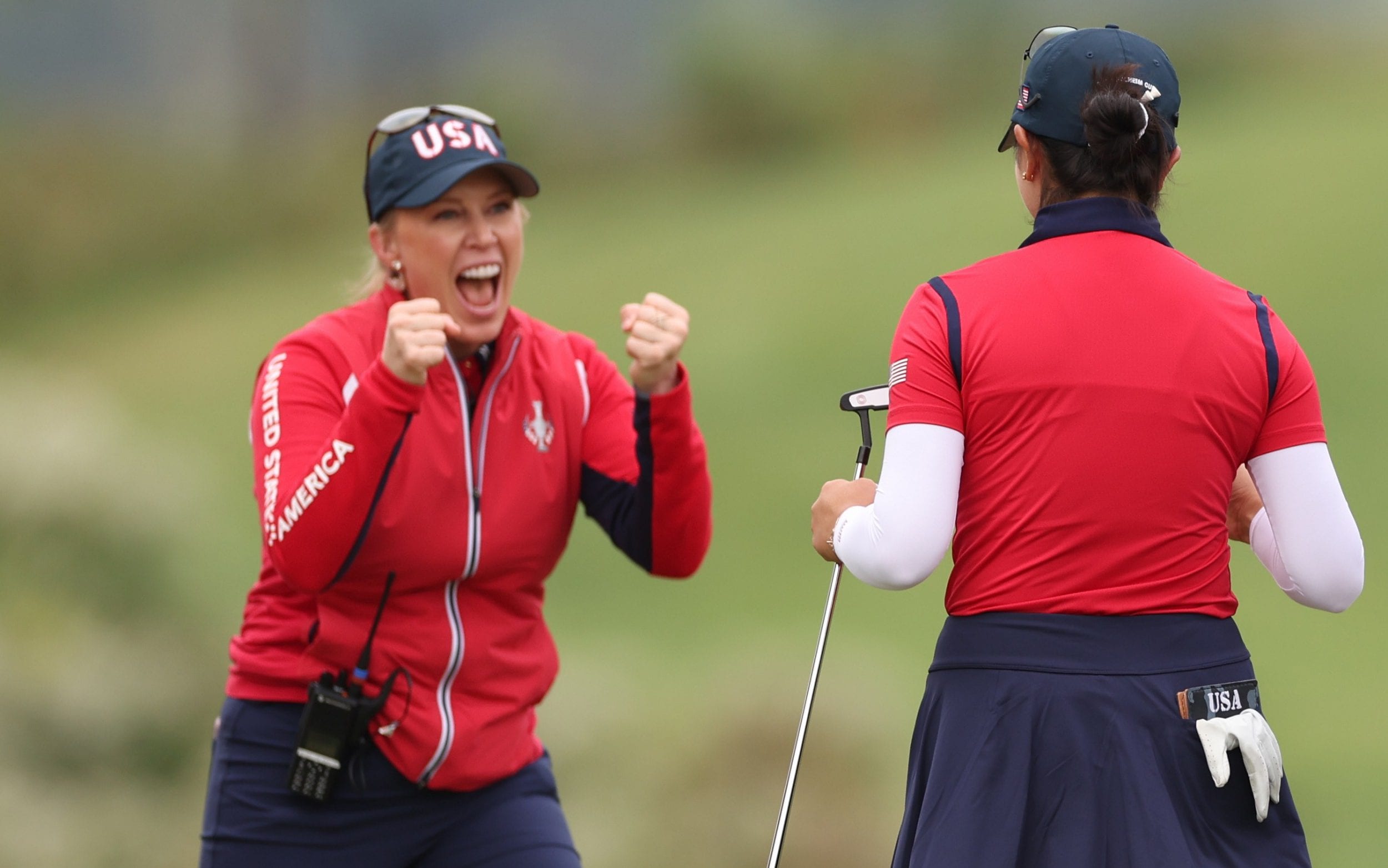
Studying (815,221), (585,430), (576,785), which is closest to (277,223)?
(815,221)

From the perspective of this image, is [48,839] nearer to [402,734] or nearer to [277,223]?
[402,734]

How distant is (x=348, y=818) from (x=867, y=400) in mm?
1044

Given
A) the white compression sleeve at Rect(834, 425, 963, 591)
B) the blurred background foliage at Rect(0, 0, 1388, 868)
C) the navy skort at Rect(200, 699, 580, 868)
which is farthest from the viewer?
the blurred background foliage at Rect(0, 0, 1388, 868)

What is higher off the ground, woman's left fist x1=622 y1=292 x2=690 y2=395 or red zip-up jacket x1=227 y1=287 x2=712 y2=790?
woman's left fist x1=622 y1=292 x2=690 y2=395

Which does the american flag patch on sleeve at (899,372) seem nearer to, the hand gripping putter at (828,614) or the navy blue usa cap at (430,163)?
the hand gripping putter at (828,614)

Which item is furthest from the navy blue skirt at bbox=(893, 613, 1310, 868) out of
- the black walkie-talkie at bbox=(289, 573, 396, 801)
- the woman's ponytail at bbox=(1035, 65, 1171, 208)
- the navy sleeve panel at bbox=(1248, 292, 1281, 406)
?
the black walkie-talkie at bbox=(289, 573, 396, 801)

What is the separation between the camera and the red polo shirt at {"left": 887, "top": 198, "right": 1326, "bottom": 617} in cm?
184

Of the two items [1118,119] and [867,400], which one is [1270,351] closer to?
[1118,119]

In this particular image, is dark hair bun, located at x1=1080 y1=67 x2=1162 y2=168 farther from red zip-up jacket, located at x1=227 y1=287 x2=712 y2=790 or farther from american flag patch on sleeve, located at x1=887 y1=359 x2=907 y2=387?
red zip-up jacket, located at x1=227 y1=287 x2=712 y2=790

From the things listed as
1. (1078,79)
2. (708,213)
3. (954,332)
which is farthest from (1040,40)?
(708,213)

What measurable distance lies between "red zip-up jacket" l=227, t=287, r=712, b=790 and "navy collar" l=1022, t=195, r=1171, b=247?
2.83ft

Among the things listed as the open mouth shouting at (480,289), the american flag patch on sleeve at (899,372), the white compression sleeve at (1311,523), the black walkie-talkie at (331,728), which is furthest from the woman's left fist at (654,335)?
the white compression sleeve at (1311,523)

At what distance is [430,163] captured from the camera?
8.71 ft

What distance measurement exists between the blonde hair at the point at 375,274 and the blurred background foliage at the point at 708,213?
353 centimetres
